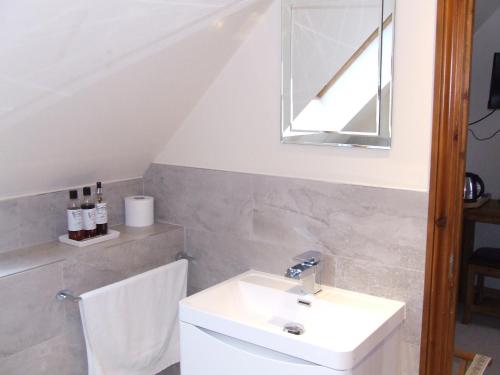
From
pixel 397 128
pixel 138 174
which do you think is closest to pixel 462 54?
pixel 397 128

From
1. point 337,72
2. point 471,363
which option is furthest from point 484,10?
point 471,363

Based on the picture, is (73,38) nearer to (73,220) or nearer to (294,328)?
(73,220)

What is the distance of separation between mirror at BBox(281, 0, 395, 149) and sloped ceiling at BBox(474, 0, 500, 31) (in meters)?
1.67

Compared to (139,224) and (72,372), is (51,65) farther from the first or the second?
(72,372)

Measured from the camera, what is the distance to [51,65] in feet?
4.58

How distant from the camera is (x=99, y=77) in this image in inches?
61.8

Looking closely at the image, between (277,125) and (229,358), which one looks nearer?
(229,358)

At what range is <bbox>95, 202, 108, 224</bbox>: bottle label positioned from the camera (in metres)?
2.01

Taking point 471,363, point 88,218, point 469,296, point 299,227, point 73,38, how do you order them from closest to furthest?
point 73,38 → point 299,227 → point 88,218 → point 471,363 → point 469,296

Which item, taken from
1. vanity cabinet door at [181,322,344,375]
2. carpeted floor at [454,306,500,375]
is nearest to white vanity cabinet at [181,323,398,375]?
vanity cabinet door at [181,322,344,375]

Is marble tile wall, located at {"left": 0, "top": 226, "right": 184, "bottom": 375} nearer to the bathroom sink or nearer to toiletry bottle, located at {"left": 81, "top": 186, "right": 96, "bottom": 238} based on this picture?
toiletry bottle, located at {"left": 81, "top": 186, "right": 96, "bottom": 238}

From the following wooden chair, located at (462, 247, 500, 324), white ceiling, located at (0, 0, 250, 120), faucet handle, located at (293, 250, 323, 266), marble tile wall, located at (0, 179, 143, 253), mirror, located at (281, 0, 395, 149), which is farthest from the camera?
wooden chair, located at (462, 247, 500, 324)

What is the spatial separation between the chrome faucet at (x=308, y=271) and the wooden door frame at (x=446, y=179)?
1.12ft

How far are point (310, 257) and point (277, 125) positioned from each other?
1.54ft
